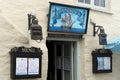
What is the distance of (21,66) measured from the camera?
794 cm

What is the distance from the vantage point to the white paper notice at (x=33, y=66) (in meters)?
8.08

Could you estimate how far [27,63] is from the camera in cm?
803

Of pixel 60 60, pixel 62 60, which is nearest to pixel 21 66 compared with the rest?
pixel 62 60

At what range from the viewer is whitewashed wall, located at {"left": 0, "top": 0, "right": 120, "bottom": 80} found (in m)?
7.79

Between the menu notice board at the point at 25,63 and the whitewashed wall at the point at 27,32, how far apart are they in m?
0.15

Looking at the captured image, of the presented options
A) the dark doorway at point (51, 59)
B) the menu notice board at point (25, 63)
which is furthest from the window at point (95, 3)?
the menu notice board at point (25, 63)

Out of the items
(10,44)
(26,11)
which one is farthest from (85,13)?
(10,44)

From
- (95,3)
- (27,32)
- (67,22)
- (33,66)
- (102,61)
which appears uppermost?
(95,3)

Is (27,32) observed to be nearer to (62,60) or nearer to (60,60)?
(62,60)

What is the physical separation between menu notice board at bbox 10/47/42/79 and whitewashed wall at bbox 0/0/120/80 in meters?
0.15

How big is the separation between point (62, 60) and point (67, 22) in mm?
1846

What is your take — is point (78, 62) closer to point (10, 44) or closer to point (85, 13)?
point (85, 13)

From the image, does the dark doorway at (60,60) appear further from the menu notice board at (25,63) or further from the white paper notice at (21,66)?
the white paper notice at (21,66)

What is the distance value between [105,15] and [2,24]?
3925 mm
